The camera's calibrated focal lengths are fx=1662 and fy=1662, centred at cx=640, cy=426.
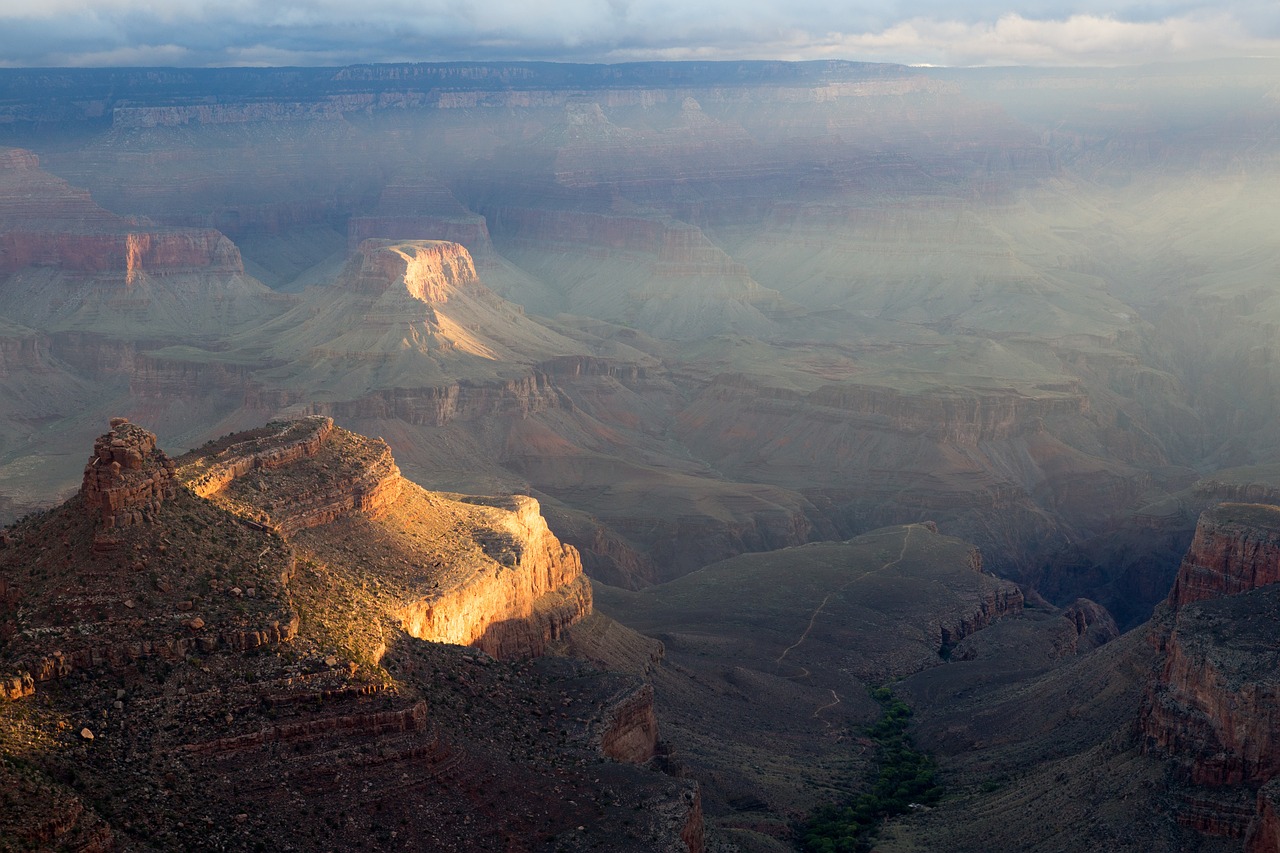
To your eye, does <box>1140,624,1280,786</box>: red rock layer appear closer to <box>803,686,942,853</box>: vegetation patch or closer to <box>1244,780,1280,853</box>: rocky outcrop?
<box>1244,780,1280,853</box>: rocky outcrop

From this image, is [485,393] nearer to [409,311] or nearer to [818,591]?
[409,311]

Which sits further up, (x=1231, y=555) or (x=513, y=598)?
(x=1231, y=555)

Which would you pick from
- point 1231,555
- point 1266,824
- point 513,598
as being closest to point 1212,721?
point 1266,824

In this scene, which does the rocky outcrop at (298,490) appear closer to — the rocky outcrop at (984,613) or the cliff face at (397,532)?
the cliff face at (397,532)

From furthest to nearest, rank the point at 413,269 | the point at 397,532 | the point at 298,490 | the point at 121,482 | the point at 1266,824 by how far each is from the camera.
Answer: the point at 413,269 → the point at 397,532 → the point at 298,490 → the point at 1266,824 → the point at 121,482

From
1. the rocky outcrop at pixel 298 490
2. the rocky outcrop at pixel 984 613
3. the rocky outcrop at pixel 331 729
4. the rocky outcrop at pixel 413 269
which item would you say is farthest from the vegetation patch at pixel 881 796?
the rocky outcrop at pixel 413 269

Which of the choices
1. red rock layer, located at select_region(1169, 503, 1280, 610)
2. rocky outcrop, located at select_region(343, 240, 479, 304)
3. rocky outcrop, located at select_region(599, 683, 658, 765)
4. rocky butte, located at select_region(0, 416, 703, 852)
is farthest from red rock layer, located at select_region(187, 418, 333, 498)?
rocky outcrop, located at select_region(343, 240, 479, 304)

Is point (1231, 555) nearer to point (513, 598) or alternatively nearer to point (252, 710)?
point (513, 598)
